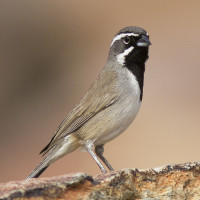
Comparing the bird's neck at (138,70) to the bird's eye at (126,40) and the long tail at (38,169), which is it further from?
the long tail at (38,169)

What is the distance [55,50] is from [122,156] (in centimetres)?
613

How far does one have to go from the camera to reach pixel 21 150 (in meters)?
17.5

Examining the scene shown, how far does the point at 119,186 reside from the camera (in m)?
6.61

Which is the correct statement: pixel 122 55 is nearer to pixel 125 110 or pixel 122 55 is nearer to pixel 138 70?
pixel 138 70

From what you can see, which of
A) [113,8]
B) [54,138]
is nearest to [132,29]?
[54,138]

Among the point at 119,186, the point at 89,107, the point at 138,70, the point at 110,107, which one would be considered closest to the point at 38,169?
the point at 89,107

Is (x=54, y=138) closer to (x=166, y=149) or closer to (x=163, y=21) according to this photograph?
(x=166, y=149)

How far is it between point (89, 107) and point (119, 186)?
2.58 metres

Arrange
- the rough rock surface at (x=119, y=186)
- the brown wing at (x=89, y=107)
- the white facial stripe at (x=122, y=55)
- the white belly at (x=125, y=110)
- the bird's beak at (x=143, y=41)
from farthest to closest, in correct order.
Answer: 1. the white facial stripe at (x=122, y=55)
2. the brown wing at (x=89, y=107)
3. the bird's beak at (x=143, y=41)
4. the white belly at (x=125, y=110)
5. the rough rock surface at (x=119, y=186)

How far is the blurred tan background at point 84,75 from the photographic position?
15984mm

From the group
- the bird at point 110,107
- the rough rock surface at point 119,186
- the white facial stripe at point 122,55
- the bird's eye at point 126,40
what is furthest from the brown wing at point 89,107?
the rough rock surface at point 119,186

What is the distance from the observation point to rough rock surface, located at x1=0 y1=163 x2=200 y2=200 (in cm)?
607

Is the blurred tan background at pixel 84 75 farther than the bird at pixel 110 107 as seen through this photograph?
Yes

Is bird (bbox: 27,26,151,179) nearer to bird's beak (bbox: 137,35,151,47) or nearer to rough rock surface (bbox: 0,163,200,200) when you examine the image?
bird's beak (bbox: 137,35,151,47)
